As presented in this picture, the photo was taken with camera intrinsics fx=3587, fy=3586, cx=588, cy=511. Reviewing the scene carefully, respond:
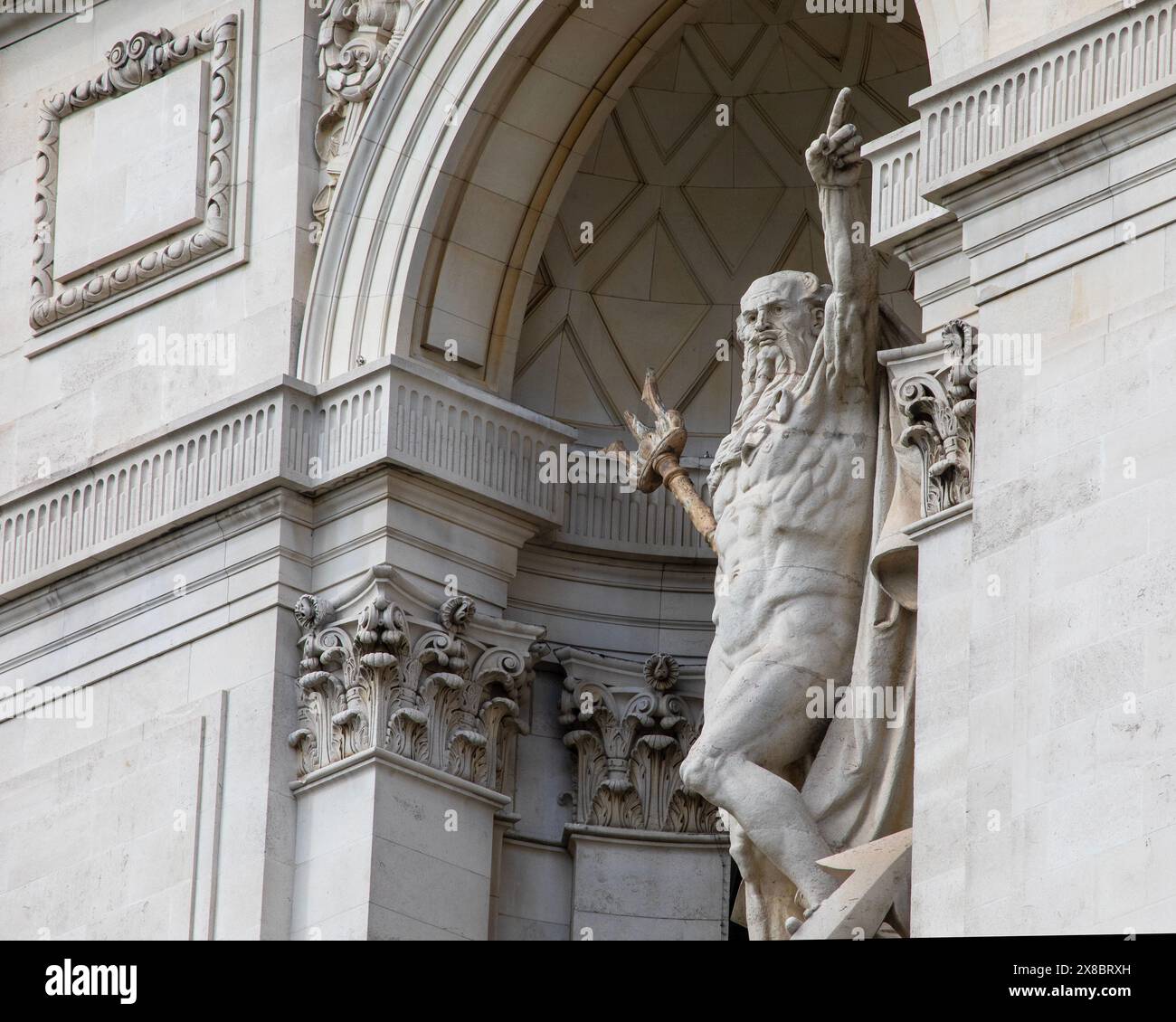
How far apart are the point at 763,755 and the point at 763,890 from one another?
0.59 meters

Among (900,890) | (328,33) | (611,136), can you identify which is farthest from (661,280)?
(900,890)

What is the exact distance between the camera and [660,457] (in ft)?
57.5

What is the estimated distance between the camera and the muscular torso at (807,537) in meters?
15.7

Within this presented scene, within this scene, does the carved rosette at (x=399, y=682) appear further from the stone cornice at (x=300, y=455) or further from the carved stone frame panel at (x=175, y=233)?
the carved stone frame panel at (x=175, y=233)

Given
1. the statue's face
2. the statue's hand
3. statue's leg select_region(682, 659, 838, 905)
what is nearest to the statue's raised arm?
the statue's hand

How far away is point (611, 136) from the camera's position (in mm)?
19625

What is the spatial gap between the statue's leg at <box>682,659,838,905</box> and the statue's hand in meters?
2.12

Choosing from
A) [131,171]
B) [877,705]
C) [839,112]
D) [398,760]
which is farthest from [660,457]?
[131,171]

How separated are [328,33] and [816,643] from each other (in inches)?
195

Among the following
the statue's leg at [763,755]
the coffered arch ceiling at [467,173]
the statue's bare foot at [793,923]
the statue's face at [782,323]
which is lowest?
the statue's bare foot at [793,923]

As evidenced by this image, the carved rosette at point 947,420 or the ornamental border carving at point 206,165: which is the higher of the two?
the ornamental border carving at point 206,165

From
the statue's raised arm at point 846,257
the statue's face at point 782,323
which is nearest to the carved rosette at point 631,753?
the statue's face at point 782,323

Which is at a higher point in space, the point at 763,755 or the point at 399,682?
the point at 399,682

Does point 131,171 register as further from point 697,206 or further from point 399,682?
point 399,682
